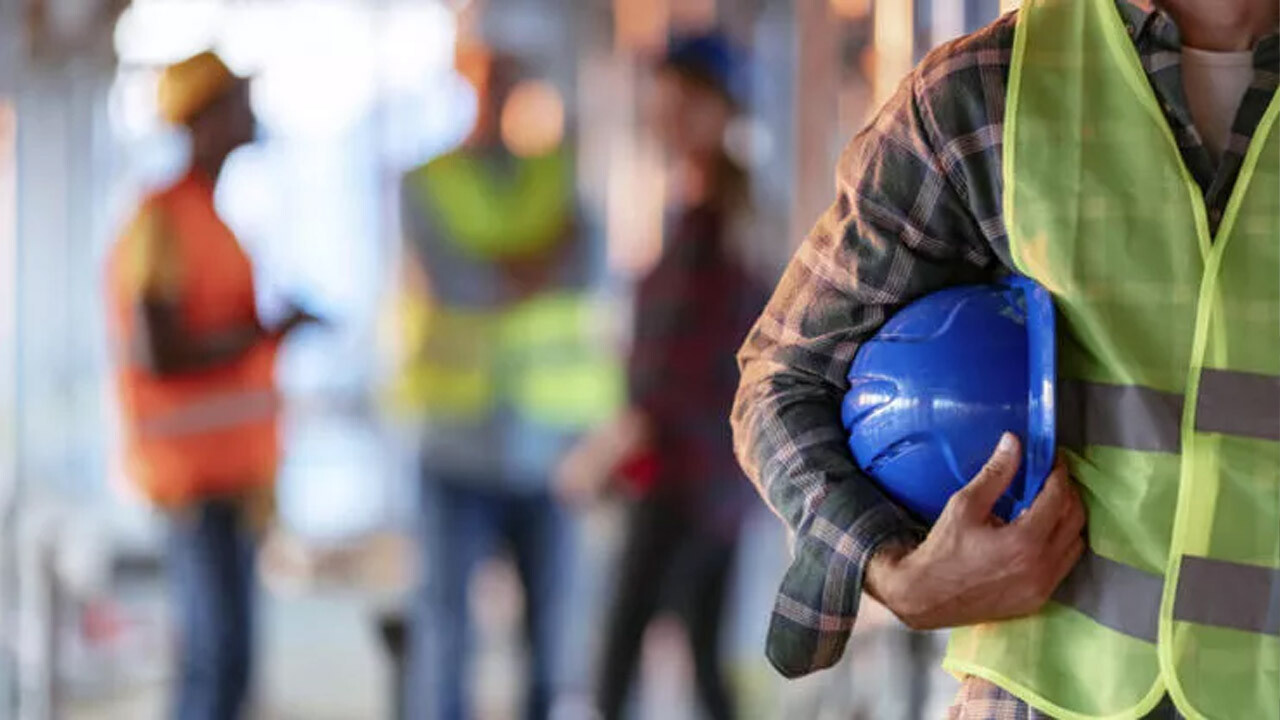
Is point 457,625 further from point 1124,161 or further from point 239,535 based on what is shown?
A: point 1124,161

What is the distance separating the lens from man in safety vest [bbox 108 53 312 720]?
408 centimetres

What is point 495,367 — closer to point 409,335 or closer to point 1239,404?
point 409,335

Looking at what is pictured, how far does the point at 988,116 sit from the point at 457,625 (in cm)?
315

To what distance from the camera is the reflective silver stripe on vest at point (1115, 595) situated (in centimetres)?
130

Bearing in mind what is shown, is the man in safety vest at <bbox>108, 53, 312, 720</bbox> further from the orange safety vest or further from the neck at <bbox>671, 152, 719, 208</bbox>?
the neck at <bbox>671, 152, 719, 208</bbox>

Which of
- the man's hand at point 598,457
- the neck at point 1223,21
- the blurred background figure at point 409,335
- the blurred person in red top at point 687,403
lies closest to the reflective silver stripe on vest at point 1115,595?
the neck at point 1223,21

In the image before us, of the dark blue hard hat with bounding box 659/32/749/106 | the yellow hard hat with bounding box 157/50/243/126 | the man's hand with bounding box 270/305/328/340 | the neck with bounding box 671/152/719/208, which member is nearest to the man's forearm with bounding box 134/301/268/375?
the man's hand with bounding box 270/305/328/340

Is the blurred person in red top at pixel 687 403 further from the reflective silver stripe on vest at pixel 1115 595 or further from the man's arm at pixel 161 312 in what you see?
the reflective silver stripe on vest at pixel 1115 595

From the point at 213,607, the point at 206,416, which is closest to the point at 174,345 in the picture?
the point at 206,416

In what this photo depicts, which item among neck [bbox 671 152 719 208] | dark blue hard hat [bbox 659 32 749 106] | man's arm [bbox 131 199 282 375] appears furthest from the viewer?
dark blue hard hat [bbox 659 32 749 106]

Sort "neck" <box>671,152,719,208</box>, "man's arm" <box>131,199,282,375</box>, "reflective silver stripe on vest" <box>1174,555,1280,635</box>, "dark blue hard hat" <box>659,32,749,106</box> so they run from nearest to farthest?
"reflective silver stripe on vest" <box>1174,555,1280,635</box>
"man's arm" <box>131,199,282,375</box>
"neck" <box>671,152,719,208</box>
"dark blue hard hat" <box>659,32,749,106</box>

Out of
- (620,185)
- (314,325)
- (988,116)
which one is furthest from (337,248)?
(988,116)

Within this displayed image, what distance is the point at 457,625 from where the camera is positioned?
4.36 m

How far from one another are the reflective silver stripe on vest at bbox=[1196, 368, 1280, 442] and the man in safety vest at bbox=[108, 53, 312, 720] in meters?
3.05
